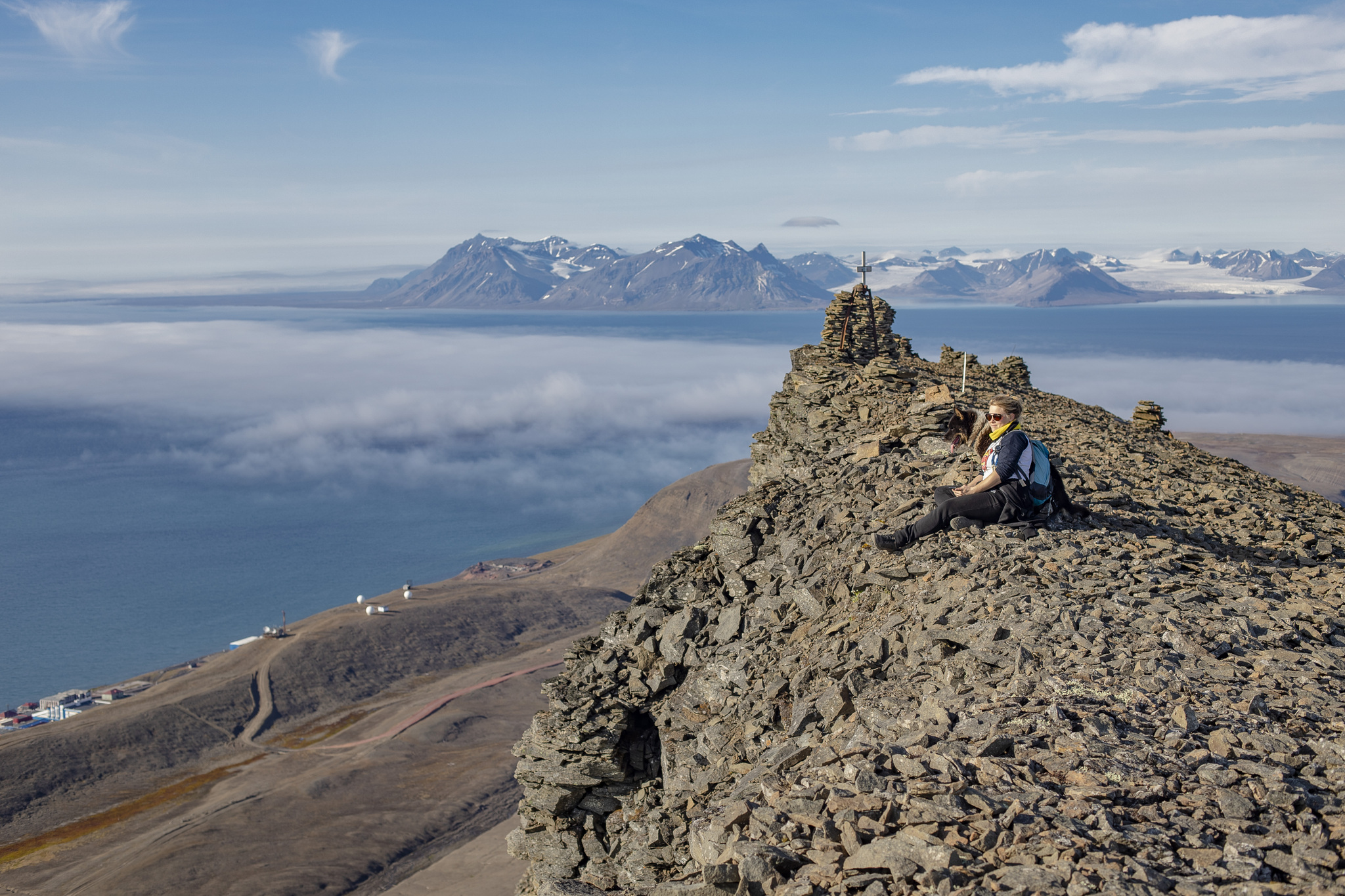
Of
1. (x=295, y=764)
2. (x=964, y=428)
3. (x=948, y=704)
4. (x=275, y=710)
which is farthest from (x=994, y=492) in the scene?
(x=275, y=710)

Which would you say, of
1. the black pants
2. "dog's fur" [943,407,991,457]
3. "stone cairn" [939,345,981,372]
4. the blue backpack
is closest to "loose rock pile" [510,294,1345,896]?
the black pants

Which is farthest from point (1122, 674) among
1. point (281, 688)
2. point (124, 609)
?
point (124, 609)

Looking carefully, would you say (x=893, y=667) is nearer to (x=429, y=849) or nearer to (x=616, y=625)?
(x=616, y=625)

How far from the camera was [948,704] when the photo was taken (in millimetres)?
8891

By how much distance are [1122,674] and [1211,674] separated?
2.92 ft

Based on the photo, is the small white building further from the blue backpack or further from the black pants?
the blue backpack

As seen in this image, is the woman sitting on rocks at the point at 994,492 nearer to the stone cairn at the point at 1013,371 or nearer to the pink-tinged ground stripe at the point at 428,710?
the stone cairn at the point at 1013,371

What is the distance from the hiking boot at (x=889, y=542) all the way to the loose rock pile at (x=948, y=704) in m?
0.16

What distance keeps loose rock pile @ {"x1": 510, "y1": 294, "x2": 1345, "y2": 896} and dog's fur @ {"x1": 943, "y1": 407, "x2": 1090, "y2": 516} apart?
11.9 inches

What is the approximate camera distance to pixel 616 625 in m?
16.2

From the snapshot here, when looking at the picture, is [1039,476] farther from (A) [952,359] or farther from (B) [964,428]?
(A) [952,359]

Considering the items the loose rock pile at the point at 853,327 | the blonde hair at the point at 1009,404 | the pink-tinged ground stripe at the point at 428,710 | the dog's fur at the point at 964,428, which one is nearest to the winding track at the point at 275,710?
the pink-tinged ground stripe at the point at 428,710

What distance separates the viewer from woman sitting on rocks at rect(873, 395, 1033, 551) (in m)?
12.7

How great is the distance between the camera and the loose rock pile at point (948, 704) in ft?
21.0
